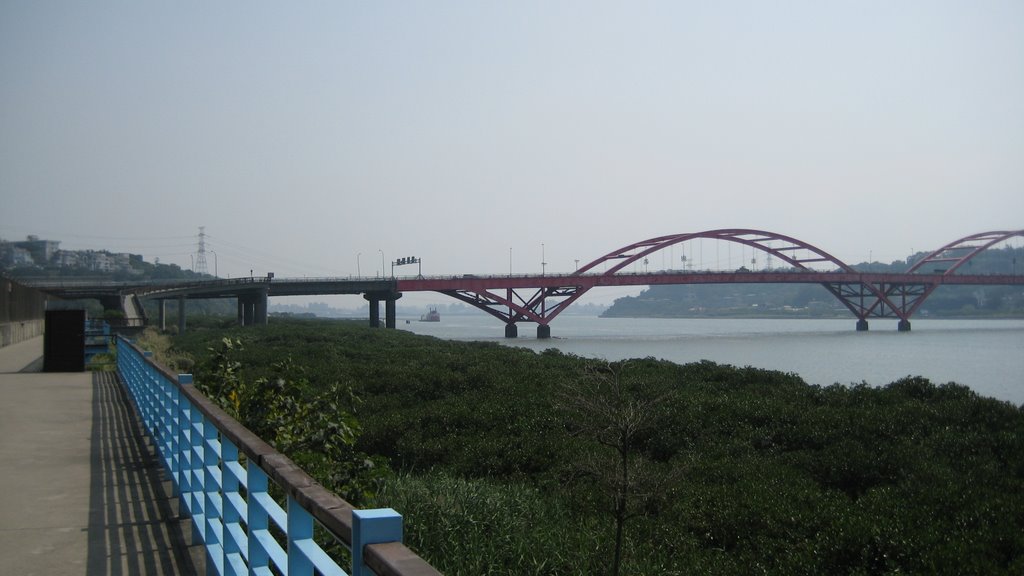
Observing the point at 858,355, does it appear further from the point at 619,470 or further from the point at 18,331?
the point at 619,470

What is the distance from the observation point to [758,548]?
22.9 ft

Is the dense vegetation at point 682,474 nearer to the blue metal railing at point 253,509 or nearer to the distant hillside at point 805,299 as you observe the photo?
the blue metal railing at point 253,509

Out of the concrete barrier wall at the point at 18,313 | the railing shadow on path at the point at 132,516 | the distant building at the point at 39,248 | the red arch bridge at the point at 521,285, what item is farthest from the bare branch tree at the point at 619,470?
the distant building at the point at 39,248

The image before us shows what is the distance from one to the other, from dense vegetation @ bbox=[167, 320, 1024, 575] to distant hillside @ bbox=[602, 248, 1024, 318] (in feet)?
344

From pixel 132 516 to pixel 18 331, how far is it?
3255 cm

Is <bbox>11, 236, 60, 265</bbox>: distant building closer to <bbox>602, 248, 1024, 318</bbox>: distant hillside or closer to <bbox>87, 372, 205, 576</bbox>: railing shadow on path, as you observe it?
<bbox>602, 248, 1024, 318</bbox>: distant hillside

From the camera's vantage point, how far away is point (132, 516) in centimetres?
577

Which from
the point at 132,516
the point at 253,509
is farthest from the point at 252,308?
the point at 253,509

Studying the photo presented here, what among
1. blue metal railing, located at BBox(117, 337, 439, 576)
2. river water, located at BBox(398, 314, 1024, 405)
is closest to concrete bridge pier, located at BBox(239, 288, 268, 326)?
river water, located at BBox(398, 314, 1024, 405)

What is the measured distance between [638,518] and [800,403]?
248 inches

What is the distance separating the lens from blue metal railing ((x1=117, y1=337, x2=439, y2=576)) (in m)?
1.92

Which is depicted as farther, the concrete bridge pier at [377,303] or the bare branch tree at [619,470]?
the concrete bridge pier at [377,303]

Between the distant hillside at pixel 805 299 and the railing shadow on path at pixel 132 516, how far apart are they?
366ft

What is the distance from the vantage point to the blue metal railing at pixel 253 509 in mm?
1918
